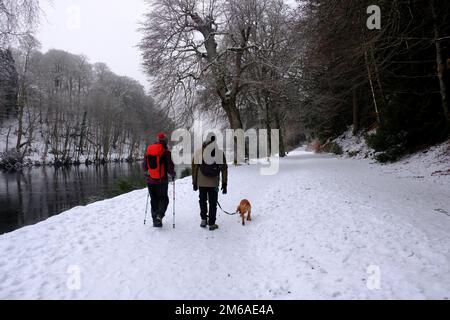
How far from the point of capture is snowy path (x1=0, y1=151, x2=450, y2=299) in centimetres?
356

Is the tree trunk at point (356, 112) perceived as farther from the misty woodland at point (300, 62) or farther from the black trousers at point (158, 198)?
the black trousers at point (158, 198)

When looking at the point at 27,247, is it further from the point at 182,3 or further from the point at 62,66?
the point at 62,66

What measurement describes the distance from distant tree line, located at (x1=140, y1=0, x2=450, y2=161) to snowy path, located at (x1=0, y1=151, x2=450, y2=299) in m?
5.96

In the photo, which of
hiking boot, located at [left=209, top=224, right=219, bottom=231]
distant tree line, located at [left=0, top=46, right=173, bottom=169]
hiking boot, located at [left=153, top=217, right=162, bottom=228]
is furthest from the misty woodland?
hiking boot, located at [left=153, top=217, right=162, bottom=228]

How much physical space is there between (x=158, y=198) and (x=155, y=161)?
2.95ft

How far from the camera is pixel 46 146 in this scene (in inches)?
1556

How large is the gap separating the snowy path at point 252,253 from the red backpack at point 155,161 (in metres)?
1.25

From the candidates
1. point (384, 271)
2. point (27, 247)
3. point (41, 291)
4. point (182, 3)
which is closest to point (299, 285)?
point (384, 271)

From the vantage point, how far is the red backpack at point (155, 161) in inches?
233

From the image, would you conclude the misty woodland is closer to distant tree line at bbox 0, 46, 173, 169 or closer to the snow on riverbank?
the snow on riverbank

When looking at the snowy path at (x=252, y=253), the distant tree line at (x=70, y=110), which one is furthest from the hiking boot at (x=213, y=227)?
the distant tree line at (x=70, y=110)

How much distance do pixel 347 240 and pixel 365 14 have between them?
712cm

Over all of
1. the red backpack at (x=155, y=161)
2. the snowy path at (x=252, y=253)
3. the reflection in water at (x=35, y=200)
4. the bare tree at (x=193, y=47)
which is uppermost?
the bare tree at (x=193, y=47)

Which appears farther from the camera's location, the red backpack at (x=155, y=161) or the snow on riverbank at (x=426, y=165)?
the snow on riverbank at (x=426, y=165)
